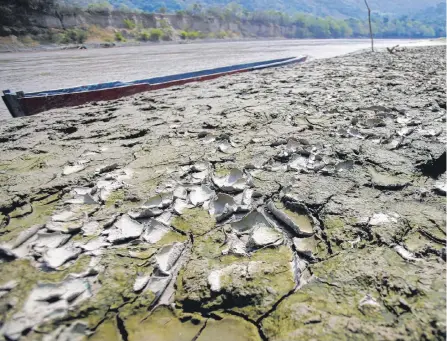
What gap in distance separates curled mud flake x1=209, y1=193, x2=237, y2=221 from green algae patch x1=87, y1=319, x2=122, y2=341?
614mm

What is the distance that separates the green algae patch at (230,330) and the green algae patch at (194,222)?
1.46 ft

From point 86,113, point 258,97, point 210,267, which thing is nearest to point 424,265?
point 210,267

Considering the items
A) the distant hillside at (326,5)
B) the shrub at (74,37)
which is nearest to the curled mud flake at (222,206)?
the shrub at (74,37)

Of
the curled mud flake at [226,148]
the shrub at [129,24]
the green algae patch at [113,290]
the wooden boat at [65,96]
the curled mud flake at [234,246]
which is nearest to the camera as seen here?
the green algae patch at [113,290]

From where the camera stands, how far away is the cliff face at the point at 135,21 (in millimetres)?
28050

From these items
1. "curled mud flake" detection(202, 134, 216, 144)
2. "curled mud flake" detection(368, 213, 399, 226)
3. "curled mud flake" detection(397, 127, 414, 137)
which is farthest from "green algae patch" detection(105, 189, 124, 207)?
"curled mud flake" detection(397, 127, 414, 137)

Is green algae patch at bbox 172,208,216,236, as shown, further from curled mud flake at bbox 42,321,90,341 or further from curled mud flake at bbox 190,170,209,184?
curled mud flake at bbox 42,321,90,341

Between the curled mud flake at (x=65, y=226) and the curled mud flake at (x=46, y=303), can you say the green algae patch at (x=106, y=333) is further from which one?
the curled mud flake at (x=65, y=226)

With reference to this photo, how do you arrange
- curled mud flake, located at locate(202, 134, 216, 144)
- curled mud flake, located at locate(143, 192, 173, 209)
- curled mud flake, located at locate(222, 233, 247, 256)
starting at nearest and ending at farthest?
curled mud flake, located at locate(222, 233, 247, 256) < curled mud flake, located at locate(143, 192, 173, 209) < curled mud flake, located at locate(202, 134, 216, 144)

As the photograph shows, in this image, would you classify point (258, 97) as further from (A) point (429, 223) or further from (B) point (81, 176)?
(A) point (429, 223)

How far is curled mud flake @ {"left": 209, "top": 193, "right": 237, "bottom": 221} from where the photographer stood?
133 centimetres

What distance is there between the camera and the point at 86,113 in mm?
3322

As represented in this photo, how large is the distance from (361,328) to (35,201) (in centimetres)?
161

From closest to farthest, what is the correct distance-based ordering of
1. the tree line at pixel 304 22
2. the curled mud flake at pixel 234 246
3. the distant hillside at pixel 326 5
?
1. the curled mud flake at pixel 234 246
2. the tree line at pixel 304 22
3. the distant hillside at pixel 326 5
